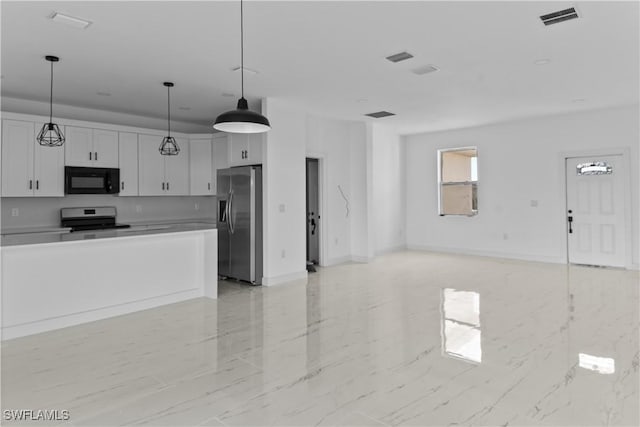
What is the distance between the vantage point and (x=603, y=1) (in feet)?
10.0

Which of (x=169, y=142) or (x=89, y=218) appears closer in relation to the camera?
(x=169, y=142)

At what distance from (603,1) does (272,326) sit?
3853 millimetres

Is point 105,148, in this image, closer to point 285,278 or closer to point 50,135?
point 50,135

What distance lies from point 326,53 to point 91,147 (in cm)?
434

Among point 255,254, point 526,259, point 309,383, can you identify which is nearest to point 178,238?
point 255,254

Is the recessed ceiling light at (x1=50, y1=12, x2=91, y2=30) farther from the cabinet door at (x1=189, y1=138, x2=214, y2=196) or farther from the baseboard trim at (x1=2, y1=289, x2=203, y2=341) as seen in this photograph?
the cabinet door at (x1=189, y1=138, x2=214, y2=196)

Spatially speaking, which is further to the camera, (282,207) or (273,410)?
(282,207)

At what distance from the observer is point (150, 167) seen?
7.06 meters

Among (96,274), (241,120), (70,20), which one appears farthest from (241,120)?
(96,274)

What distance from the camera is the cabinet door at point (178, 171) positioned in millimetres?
7289

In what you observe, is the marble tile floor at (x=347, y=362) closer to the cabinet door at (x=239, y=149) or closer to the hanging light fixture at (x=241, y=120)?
the hanging light fixture at (x=241, y=120)

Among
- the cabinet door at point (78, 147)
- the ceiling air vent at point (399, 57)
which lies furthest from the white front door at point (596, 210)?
the cabinet door at point (78, 147)

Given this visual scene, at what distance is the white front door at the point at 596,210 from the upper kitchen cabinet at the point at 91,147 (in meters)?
7.83

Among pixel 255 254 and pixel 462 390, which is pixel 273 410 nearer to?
pixel 462 390
